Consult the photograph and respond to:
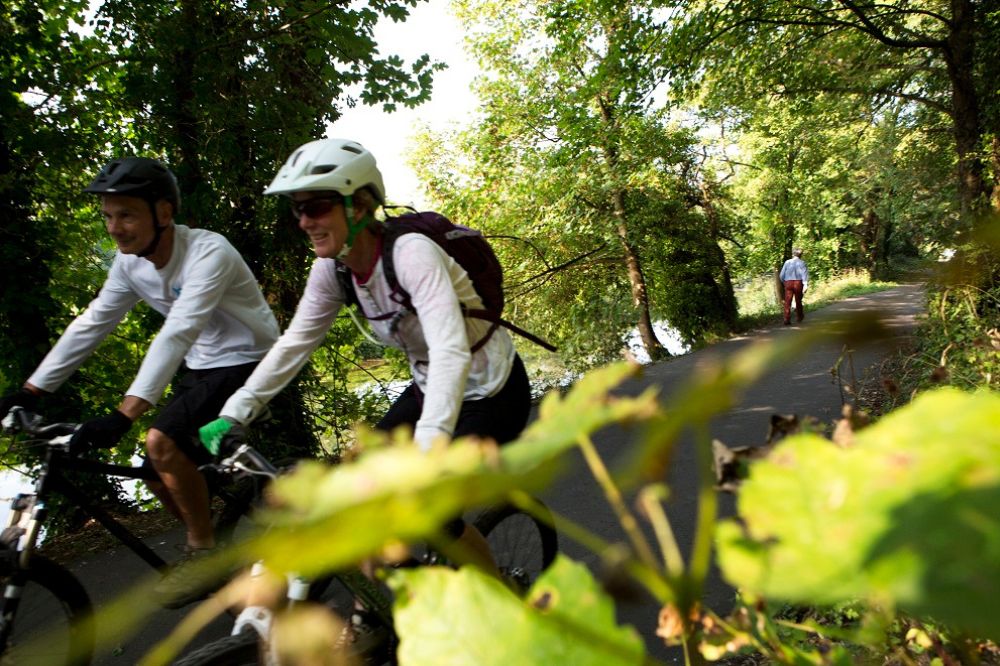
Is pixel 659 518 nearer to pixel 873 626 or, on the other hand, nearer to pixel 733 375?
pixel 733 375

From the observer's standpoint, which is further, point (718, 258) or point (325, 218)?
point (718, 258)

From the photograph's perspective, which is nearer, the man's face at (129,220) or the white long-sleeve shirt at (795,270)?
the man's face at (129,220)

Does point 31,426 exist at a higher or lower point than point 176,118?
lower

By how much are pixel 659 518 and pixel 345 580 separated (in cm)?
230

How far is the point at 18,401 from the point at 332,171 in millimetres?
2289

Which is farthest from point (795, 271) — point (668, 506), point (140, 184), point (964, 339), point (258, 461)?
point (258, 461)

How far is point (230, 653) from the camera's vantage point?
220cm

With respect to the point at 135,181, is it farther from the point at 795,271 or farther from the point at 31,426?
the point at 795,271

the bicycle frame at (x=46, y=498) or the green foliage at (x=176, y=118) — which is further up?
the green foliage at (x=176, y=118)

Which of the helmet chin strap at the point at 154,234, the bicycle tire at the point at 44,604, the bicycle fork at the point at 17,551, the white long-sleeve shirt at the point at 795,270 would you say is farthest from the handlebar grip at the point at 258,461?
the white long-sleeve shirt at the point at 795,270

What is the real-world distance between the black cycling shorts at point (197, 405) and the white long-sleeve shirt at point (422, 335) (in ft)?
2.30

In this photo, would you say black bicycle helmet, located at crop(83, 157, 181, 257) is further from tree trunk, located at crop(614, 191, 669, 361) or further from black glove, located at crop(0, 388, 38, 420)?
tree trunk, located at crop(614, 191, 669, 361)

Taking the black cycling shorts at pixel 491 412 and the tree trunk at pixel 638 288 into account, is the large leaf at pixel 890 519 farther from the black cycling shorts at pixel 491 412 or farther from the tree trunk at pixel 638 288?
the tree trunk at pixel 638 288

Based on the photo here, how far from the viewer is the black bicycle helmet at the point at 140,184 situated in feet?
10.8
